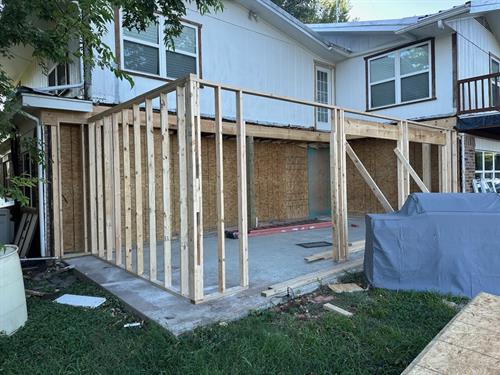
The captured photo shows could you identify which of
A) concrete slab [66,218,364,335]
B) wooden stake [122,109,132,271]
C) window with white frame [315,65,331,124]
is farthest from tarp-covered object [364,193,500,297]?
window with white frame [315,65,331,124]

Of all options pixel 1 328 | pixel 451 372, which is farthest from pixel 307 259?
pixel 1 328

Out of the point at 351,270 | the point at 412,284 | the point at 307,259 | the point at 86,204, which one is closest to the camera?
the point at 412,284

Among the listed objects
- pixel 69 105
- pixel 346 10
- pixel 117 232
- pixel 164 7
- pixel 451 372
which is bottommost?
pixel 451 372

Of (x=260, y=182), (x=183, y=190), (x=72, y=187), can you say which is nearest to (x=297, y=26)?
(x=260, y=182)

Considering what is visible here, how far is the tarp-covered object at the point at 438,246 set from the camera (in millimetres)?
4234

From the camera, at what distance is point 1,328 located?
134 inches

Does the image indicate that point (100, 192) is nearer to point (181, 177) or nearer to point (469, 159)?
point (181, 177)

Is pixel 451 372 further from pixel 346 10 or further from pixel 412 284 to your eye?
pixel 346 10

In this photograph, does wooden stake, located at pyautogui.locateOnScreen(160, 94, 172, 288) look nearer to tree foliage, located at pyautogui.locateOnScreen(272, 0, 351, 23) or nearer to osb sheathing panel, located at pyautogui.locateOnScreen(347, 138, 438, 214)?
osb sheathing panel, located at pyautogui.locateOnScreen(347, 138, 438, 214)

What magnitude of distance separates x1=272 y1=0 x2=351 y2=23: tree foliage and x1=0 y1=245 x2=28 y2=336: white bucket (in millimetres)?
19347

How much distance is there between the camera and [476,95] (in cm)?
878

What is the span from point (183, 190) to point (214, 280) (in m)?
1.44

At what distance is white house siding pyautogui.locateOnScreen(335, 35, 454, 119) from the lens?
370 inches

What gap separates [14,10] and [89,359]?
10.9 feet
